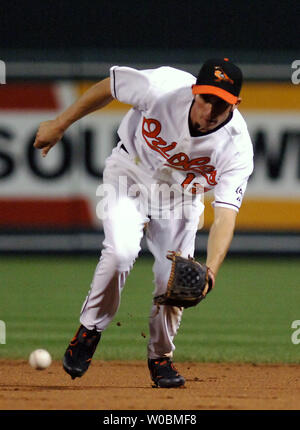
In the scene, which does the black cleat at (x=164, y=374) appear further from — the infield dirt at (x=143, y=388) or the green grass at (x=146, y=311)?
the green grass at (x=146, y=311)

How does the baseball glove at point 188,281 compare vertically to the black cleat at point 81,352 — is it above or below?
above

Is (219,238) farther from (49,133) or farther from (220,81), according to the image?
(49,133)

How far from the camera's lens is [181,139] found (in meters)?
5.26

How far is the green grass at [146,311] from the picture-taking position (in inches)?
280

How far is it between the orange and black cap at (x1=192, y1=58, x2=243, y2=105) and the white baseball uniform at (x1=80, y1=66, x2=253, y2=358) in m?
0.22

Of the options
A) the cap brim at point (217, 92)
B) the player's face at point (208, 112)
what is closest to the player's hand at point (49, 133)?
the player's face at point (208, 112)

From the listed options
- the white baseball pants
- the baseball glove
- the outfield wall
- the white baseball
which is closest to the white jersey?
the white baseball pants

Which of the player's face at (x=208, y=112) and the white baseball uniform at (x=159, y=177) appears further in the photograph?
the white baseball uniform at (x=159, y=177)

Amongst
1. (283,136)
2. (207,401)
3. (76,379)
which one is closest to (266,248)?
(283,136)

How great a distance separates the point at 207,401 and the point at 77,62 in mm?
6570

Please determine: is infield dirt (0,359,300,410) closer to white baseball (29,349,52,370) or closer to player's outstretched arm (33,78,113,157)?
white baseball (29,349,52,370)

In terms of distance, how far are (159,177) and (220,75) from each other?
31.8 inches

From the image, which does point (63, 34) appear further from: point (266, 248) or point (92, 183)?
point (266, 248)

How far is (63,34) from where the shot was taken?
467 inches
